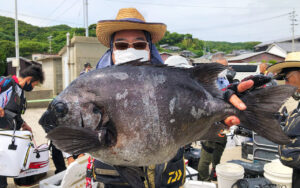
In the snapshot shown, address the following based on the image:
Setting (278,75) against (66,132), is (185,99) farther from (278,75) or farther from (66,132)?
(278,75)

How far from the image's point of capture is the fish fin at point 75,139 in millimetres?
1183

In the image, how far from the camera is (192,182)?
3498mm

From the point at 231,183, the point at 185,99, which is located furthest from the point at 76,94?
the point at 231,183

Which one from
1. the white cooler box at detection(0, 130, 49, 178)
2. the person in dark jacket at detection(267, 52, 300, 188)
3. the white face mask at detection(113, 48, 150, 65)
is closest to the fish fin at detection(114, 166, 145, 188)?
the white face mask at detection(113, 48, 150, 65)

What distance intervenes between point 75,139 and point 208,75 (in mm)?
889

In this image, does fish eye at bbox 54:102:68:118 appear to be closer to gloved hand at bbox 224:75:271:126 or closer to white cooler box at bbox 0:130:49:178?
gloved hand at bbox 224:75:271:126

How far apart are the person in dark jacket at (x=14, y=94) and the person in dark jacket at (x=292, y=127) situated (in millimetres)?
4314

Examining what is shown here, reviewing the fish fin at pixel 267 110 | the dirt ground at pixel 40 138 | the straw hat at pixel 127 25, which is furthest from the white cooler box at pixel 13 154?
the fish fin at pixel 267 110

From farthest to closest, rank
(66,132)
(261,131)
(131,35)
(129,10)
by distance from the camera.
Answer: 1. (129,10)
2. (131,35)
3. (261,131)
4. (66,132)

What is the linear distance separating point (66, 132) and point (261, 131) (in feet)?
3.69

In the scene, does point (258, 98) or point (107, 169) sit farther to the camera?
point (107, 169)

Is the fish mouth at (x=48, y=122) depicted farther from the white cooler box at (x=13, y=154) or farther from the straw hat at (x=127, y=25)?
the white cooler box at (x=13, y=154)

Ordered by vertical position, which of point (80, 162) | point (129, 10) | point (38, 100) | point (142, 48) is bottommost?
point (38, 100)

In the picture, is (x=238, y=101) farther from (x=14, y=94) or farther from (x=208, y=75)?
(x=14, y=94)
